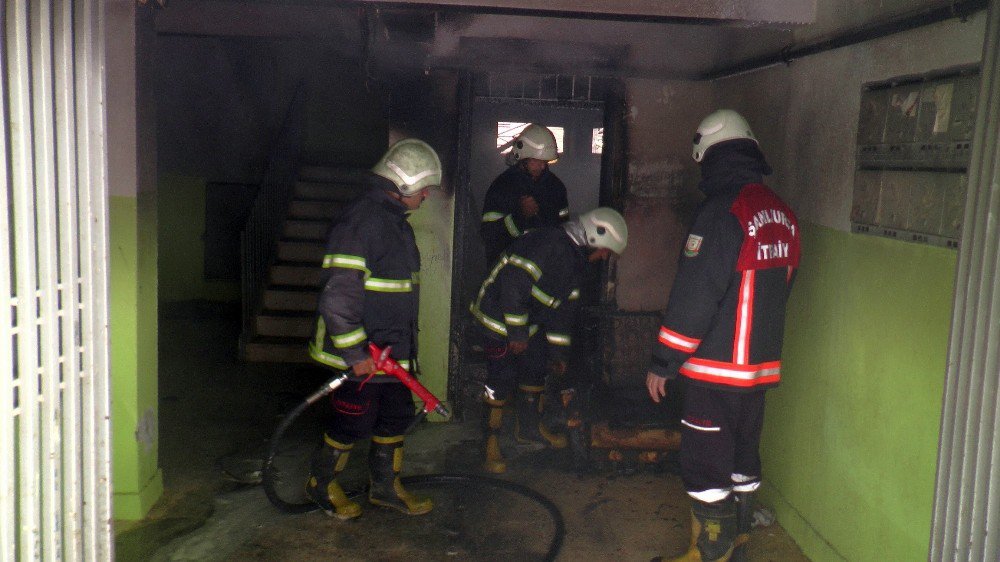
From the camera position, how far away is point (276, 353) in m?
8.11

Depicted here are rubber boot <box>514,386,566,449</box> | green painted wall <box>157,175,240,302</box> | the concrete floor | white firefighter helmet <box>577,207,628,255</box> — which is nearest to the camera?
the concrete floor

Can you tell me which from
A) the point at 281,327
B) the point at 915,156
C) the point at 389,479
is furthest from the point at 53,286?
the point at 281,327

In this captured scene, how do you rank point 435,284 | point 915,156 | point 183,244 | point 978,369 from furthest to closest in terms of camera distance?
point 183,244
point 435,284
point 915,156
point 978,369

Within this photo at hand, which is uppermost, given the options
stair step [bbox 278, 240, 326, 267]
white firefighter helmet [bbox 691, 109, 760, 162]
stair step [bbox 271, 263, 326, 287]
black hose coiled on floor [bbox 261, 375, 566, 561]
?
white firefighter helmet [bbox 691, 109, 760, 162]

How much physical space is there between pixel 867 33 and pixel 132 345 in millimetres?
3933

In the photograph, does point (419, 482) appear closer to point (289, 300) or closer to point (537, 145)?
point (537, 145)

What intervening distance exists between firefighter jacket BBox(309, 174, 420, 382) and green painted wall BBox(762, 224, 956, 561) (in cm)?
214

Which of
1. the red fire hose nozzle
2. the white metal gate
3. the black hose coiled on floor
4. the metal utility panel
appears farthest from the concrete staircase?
the white metal gate

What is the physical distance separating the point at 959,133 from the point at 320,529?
3604mm

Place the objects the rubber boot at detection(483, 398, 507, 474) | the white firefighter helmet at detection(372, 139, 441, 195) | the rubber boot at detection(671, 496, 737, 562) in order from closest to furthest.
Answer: the rubber boot at detection(671, 496, 737, 562)
the white firefighter helmet at detection(372, 139, 441, 195)
the rubber boot at detection(483, 398, 507, 474)

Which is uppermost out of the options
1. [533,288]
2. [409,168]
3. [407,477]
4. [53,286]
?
[409,168]

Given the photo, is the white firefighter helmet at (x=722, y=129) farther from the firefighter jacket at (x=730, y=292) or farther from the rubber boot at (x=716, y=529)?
the rubber boot at (x=716, y=529)

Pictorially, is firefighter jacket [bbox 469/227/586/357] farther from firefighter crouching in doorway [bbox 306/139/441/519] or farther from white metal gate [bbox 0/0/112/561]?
white metal gate [bbox 0/0/112/561]

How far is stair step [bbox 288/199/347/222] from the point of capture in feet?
31.2
